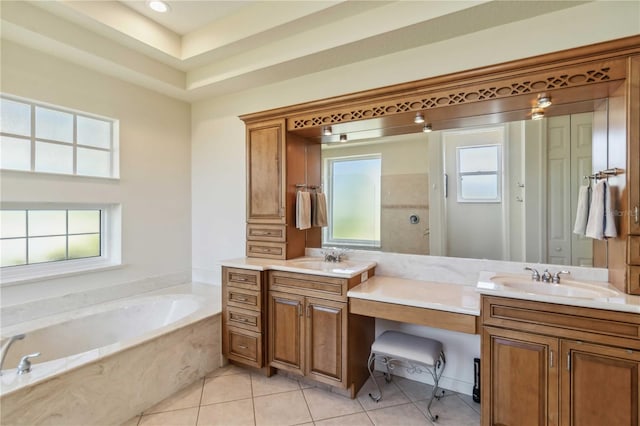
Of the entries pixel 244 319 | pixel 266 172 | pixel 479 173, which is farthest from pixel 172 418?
pixel 479 173

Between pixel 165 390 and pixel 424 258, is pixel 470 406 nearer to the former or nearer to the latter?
pixel 424 258

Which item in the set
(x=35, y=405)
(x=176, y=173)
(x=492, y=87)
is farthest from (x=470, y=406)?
(x=176, y=173)

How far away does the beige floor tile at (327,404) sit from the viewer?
2033 millimetres

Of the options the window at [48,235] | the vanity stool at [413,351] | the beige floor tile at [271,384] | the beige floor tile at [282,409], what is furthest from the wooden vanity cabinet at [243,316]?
the window at [48,235]

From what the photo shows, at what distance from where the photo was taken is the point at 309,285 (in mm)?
2254

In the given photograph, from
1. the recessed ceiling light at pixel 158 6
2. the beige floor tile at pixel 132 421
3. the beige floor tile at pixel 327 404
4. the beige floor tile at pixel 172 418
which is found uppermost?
the recessed ceiling light at pixel 158 6

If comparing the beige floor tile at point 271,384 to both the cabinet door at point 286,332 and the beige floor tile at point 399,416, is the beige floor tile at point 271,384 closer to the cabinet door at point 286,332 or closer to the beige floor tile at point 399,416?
the cabinet door at point 286,332

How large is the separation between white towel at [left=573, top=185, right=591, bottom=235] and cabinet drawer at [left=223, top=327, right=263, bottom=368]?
234 cm

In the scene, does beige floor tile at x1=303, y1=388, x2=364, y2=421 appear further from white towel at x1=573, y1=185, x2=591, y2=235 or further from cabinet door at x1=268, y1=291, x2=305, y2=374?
white towel at x1=573, y1=185, x2=591, y2=235

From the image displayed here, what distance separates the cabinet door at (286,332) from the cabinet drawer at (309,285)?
0.06 meters

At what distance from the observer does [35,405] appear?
61.5 inches

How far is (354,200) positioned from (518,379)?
1713 mm

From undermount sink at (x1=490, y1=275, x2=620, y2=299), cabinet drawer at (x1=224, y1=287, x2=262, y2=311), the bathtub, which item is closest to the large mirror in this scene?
undermount sink at (x1=490, y1=275, x2=620, y2=299)

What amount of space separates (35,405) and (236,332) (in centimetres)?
125
